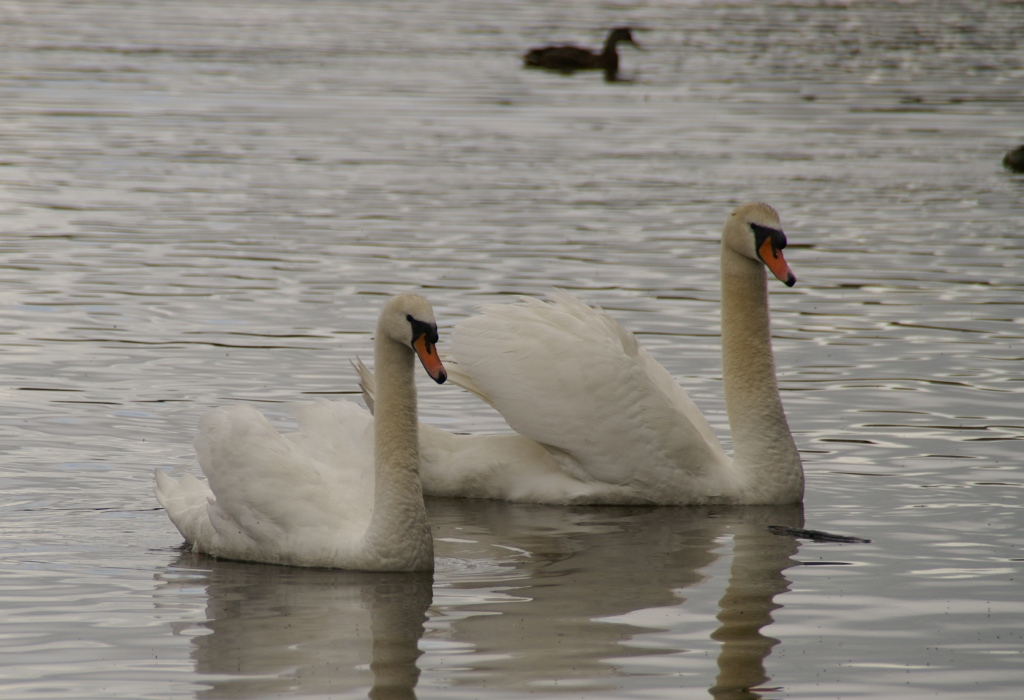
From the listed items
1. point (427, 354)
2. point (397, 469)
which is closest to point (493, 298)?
point (397, 469)

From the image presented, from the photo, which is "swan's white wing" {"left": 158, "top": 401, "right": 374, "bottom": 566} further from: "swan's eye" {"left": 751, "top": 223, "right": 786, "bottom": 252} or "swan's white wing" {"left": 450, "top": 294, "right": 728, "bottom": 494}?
"swan's eye" {"left": 751, "top": 223, "right": 786, "bottom": 252}

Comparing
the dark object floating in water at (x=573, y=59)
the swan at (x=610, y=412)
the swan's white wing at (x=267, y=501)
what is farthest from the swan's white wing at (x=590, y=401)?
the dark object floating in water at (x=573, y=59)

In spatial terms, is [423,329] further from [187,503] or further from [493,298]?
[493,298]

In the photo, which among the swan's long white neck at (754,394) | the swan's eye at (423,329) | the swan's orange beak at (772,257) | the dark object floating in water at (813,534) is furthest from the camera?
the swan's orange beak at (772,257)

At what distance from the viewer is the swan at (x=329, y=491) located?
315 inches

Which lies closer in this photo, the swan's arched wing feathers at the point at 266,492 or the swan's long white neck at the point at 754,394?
the swan's arched wing feathers at the point at 266,492

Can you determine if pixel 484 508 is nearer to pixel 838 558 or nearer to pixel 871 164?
pixel 838 558

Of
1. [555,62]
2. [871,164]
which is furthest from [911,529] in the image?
[555,62]

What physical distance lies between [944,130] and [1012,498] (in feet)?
63.6

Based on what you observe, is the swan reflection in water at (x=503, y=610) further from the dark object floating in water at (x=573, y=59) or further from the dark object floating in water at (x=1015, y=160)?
the dark object floating in water at (x=573, y=59)

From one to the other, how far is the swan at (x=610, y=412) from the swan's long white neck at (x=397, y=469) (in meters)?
1.59

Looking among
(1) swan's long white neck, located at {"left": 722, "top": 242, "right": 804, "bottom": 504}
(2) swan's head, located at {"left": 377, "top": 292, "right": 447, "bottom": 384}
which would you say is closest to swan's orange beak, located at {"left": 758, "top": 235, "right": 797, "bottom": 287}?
(1) swan's long white neck, located at {"left": 722, "top": 242, "right": 804, "bottom": 504}

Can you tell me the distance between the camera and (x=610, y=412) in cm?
955

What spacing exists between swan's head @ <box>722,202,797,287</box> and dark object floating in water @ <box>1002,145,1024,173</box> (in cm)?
1454
